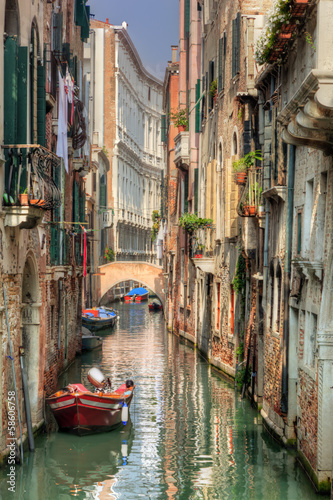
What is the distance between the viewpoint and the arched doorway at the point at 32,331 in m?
14.4

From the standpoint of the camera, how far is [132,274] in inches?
1720

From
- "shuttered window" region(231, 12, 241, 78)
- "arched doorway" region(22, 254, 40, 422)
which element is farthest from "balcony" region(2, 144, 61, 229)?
"shuttered window" region(231, 12, 241, 78)

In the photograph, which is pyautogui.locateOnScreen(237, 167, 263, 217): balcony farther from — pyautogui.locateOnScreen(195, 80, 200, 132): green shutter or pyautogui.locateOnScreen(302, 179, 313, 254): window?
pyautogui.locateOnScreen(195, 80, 200, 132): green shutter

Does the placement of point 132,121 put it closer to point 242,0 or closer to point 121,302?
point 121,302

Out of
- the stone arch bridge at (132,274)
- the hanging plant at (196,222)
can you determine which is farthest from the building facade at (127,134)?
the hanging plant at (196,222)

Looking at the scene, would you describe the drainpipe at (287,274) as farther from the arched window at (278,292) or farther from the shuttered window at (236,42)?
the shuttered window at (236,42)

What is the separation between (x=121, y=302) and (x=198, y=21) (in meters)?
29.9

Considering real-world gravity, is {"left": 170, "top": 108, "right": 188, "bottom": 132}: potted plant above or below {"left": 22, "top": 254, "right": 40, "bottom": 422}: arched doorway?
above

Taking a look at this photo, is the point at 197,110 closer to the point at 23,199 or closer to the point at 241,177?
the point at 241,177

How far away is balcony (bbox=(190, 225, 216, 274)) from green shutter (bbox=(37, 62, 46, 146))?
9833mm

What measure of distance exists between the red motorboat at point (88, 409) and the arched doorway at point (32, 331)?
0.51 m

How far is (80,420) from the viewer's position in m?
14.9

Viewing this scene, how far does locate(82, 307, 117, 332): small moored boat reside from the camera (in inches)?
1380

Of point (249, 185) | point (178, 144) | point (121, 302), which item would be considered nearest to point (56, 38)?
point (249, 185)
